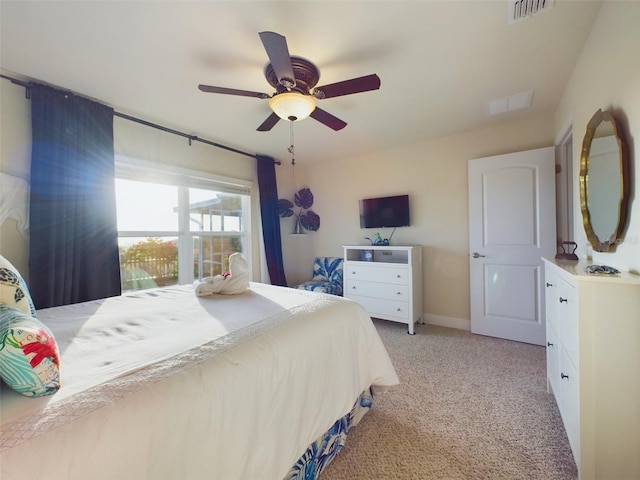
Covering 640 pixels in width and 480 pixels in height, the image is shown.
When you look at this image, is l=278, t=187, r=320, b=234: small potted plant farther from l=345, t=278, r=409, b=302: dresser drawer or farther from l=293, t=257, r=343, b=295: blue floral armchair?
l=345, t=278, r=409, b=302: dresser drawer

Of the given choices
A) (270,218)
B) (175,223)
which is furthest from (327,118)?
(175,223)

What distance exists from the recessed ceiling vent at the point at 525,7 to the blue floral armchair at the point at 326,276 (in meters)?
2.93

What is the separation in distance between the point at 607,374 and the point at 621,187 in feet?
2.81

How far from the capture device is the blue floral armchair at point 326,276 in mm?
3527

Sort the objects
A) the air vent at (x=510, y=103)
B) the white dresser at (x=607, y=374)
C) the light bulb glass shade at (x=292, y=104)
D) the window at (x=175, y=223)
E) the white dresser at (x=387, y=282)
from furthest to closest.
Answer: the white dresser at (x=387, y=282) → the window at (x=175, y=223) → the air vent at (x=510, y=103) → the light bulb glass shade at (x=292, y=104) → the white dresser at (x=607, y=374)

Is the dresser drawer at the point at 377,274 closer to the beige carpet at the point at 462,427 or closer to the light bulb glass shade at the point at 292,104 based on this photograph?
the beige carpet at the point at 462,427

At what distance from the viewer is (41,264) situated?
189 cm

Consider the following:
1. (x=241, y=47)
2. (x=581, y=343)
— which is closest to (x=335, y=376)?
(x=581, y=343)

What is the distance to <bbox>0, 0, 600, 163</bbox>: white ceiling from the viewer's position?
53.8 inches

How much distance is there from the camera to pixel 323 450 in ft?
4.07

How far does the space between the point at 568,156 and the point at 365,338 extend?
278 cm

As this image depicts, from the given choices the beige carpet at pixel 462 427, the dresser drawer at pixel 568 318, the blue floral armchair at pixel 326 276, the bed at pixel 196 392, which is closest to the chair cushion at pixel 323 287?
the blue floral armchair at pixel 326 276

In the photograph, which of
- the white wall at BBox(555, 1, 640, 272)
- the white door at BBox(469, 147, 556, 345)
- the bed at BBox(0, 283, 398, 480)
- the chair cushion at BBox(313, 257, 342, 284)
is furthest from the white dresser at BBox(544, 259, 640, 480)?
the chair cushion at BBox(313, 257, 342, 284)

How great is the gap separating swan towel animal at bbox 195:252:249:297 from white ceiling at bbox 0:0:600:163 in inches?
Answer: 55.7
